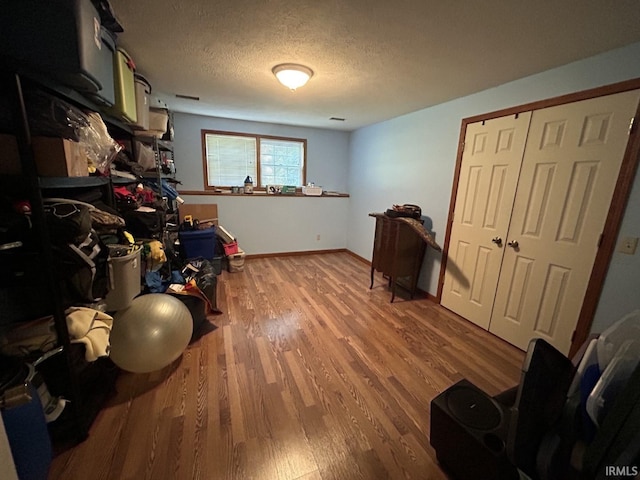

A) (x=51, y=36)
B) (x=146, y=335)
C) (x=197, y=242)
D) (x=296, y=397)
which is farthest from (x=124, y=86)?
(x=296, y=397)

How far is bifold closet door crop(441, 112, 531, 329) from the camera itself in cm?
219

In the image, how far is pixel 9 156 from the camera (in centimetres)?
98

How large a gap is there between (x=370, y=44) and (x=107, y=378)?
279 centimetres

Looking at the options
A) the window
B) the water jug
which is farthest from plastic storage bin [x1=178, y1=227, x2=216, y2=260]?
→ the window

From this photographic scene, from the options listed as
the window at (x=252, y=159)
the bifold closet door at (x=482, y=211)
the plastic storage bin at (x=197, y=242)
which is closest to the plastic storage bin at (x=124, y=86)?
the plastic storage bin at (x=197, y=242)

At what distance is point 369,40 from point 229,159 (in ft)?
10.7

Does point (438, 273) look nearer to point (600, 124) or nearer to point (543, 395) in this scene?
point (600, 124)

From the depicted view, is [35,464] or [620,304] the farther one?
[620,304]

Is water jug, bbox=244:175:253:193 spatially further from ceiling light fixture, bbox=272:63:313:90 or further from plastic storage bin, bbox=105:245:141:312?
plastic storage bin, bbox=105:245:141:312

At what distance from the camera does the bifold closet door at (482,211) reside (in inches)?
86.3

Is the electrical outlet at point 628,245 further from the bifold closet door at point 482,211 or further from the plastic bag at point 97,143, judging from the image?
the plastic bag at point 97,143

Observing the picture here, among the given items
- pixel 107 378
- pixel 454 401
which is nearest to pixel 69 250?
pixel 107 378

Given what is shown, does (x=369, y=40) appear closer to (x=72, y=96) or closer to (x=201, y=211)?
(x=72, y=96)

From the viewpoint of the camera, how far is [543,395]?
0.93 meters
